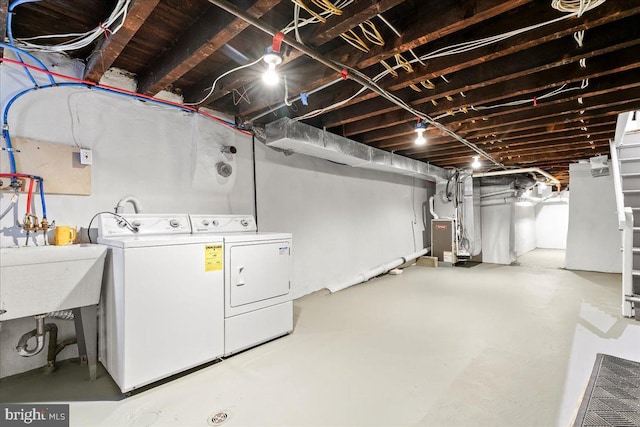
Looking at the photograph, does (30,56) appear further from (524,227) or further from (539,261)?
(524,227)

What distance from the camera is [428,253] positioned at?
6969mm

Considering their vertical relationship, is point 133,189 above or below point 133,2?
below

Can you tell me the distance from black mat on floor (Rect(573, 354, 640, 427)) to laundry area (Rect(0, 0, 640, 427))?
1 cm

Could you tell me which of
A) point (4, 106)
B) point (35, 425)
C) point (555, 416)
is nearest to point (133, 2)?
point (4, 106)

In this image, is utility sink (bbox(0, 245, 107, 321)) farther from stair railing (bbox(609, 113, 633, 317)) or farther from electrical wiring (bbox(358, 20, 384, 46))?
stair railing (bbox(609, 113, 633, 317))

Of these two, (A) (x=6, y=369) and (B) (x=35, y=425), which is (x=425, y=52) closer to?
(B) (x=35, y=425)

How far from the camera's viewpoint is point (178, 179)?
2.87 meters

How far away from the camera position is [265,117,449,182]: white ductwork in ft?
10.7

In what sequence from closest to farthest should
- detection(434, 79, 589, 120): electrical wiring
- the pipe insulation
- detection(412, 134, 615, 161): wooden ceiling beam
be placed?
detection(434, 79, 589, 120): electrical wiring → detection(412, 134, 615, 161): wooden ceiling beam → the pipe insulation

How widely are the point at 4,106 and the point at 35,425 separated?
6.67 ft

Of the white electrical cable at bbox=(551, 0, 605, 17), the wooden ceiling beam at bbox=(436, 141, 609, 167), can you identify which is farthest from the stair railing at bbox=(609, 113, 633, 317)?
the white electrical cable at bbox=(551, 0, 605, 17)

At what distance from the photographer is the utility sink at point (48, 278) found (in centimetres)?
165

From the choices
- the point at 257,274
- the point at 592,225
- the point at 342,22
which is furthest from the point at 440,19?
the point at 592,225

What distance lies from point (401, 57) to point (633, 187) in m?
3.75
